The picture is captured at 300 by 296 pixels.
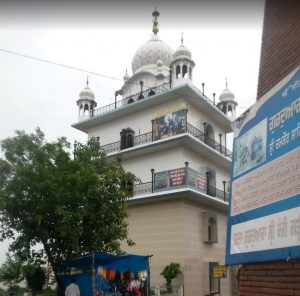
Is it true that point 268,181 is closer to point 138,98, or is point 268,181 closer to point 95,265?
point 95,265

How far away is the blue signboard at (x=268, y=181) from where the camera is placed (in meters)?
5.08

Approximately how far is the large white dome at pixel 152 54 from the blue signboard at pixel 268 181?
23330mm

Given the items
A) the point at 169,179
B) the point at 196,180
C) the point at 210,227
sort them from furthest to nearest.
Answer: the point at 210,227 < the point at 196,180 < the point at 169,179

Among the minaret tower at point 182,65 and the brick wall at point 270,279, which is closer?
the brick wall at point 270,279

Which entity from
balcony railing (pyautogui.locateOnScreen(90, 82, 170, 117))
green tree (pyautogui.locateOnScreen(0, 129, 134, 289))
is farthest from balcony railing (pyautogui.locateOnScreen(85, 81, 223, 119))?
green tree (pyautogui.locateOnScreen(0, 129, 134, 289))

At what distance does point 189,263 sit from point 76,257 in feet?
27.1

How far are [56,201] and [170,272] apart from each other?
851 centimetres

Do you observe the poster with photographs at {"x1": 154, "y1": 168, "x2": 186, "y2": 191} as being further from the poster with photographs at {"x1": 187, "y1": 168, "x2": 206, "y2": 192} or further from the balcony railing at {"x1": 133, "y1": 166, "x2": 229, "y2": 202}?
the poster with photographs at {"x1": 187, "y1": 168, "x2": 206, "y2": 192}

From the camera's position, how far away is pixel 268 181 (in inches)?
222

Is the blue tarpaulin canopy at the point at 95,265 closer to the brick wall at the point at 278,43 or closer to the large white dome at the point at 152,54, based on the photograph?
the brick wall at the point at 278,43

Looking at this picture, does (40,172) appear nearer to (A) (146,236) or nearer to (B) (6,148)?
(B) (6,148)

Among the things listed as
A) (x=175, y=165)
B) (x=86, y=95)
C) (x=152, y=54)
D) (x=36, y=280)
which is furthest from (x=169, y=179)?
(x=152, y=54)

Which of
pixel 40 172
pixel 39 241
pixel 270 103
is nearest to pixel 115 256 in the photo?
pixel 39 241

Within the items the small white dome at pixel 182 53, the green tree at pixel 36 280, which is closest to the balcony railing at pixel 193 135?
the small white dome at pixel 182 53
